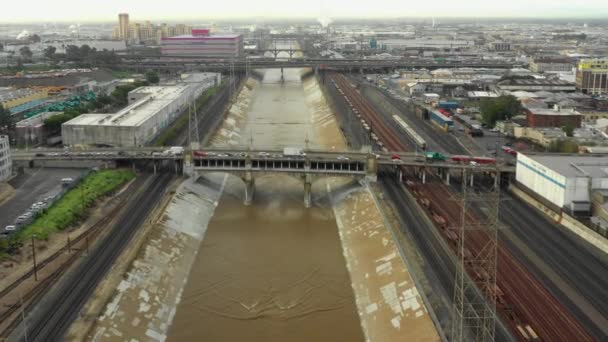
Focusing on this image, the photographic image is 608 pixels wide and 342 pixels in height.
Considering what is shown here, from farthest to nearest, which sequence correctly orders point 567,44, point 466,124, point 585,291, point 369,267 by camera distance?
point 567,44, point 466,124, point 369,267, point 585,291

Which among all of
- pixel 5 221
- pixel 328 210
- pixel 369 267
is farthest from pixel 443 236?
pixel 5 221

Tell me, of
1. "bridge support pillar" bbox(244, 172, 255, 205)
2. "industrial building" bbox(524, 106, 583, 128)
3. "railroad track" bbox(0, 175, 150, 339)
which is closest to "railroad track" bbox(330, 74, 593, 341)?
"bridge support pillar" bbox(244, 172, 255, 205)

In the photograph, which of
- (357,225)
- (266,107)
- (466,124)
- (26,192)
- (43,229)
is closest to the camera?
(43,229)

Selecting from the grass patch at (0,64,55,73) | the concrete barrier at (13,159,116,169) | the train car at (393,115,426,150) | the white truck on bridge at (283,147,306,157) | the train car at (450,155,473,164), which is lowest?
the train car at (393,115,426,150)

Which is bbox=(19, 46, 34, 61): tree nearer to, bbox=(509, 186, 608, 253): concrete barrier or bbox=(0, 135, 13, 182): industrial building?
bbox=(0, 135, 13, 182): industrial building

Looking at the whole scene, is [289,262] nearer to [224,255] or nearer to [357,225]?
[224,255]

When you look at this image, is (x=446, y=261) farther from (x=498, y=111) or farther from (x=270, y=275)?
(x=498, y=111)

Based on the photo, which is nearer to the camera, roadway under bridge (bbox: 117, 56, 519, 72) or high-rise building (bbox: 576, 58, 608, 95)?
high-rise building (bbox: 576, 58, 608, 95)
